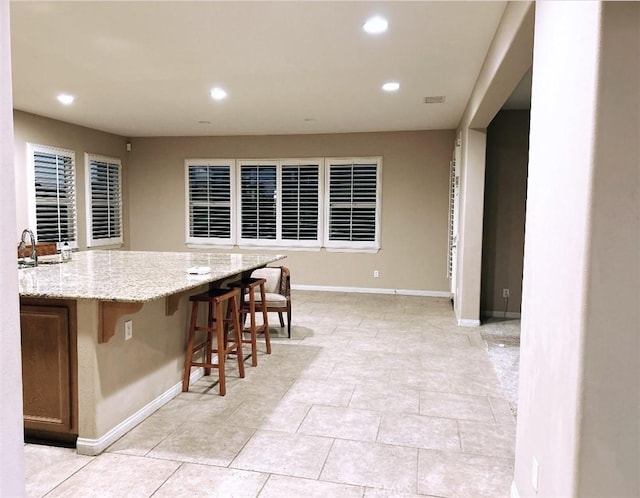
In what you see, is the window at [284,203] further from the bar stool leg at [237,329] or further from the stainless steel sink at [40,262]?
the stainless steel sink at [40,262]

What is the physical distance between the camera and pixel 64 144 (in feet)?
23.3

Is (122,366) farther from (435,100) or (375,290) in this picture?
(375,290)

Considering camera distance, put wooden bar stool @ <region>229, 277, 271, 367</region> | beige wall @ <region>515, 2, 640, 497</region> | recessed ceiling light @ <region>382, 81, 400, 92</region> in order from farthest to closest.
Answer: recessed ceiling light @ <region>382, 81, 400, 92</region> < wooden bar stool @ <region>229, 277, 271, 367</region> < beige wall @ <region>515, 2, 640, 497</region>

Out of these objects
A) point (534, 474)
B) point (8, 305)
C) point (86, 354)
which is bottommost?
point (534, 474)

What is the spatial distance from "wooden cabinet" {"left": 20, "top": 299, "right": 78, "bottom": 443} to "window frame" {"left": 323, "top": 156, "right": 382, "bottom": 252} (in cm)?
556

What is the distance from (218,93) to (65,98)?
6.31 feet

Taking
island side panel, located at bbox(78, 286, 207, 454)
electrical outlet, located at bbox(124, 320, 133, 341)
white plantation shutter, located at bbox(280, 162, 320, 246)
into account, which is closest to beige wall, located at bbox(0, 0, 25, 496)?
island side panel, located at bbox(78, 286, 207, 454)

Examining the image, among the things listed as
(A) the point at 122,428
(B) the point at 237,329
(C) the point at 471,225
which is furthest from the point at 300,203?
(A) the point at 122,428

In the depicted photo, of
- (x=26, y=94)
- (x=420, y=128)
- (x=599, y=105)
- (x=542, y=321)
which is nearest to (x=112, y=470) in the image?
(x=542, y=321)

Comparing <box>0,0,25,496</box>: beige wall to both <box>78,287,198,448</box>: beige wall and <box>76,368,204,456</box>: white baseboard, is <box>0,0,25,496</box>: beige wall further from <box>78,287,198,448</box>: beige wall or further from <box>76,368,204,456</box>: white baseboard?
<box>76,368,204,456</box>: white baseboard

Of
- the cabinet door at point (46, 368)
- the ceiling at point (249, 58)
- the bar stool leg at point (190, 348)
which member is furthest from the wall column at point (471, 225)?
the cabinet door at point (46, 368)

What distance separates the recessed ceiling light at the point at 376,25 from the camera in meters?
3.19

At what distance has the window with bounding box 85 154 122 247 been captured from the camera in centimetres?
768

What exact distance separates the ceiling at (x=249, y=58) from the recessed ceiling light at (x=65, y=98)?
0.07 m
